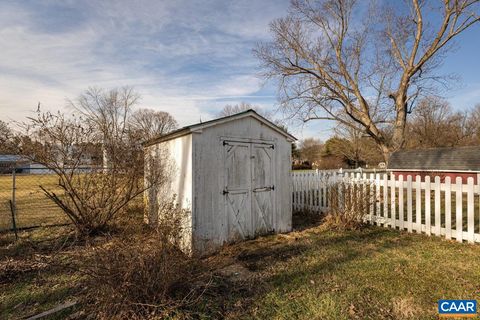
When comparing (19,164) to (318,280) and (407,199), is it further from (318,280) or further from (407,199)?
(407,199)

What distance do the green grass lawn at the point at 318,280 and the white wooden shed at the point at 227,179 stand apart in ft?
1.90

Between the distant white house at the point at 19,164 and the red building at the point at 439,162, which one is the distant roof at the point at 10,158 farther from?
the red building at the point at 439,162

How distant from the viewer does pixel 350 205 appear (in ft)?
21.2

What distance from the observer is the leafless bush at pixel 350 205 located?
6.39m

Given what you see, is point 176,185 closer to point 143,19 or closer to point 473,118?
point 143,19

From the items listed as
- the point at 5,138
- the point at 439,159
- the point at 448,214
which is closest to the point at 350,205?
the point at 448,214

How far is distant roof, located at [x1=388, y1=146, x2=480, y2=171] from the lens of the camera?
13.0 metres

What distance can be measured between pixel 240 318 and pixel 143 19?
7698 millimetres

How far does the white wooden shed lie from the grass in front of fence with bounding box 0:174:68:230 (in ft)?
8.01

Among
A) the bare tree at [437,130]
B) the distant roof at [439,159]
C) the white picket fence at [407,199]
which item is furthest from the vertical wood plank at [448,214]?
the bare tree at [437,130]

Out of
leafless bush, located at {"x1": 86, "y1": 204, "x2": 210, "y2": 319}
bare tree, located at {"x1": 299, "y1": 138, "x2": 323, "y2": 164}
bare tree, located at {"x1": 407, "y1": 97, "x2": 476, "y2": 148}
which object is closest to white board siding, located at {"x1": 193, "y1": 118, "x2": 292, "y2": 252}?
leafless bush, located at {"x1": 86, "y1": 204, "x2": 210, "y2": 319}

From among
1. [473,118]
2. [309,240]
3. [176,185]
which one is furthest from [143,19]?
[473,118]

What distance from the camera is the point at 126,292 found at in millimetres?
2791

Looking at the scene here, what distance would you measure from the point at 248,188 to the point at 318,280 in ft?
8.85
